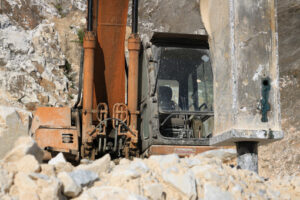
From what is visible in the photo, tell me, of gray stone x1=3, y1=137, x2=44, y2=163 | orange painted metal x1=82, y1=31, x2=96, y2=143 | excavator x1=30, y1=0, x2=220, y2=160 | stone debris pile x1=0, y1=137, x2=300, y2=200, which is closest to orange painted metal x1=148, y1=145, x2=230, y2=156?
excavator x1=30, y1=0, x2=220, y2=160

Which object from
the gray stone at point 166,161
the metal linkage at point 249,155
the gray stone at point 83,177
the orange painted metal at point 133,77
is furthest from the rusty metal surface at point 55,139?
the gray stone at point 83,177

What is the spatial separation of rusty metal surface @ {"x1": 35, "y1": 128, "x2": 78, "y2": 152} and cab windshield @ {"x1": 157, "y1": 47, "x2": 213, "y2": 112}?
1187mm

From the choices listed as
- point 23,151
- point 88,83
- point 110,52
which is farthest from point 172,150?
point 23,151

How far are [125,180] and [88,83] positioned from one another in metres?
3.22

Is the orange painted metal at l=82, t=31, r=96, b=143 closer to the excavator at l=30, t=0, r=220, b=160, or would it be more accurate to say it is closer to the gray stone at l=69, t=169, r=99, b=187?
the excavator at l=30, t=0, r=220, b=160

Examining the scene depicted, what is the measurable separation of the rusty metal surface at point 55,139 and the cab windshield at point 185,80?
119 centimetres

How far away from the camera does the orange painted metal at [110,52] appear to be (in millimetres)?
6363

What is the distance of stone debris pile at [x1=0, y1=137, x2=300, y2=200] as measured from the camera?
2588 millimetres

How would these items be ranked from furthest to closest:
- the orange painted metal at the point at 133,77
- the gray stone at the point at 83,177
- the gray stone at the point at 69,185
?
1. the orange painted metal at the point at 133,77
2. the gray stone at the point at 83,177
3. the gray stone at the point at 69,185

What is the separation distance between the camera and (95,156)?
19.6ft

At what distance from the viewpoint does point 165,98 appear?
5.80 metres

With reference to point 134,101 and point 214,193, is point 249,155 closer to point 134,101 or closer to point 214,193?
point 214,193

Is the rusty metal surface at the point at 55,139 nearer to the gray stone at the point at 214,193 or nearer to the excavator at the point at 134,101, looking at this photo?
the excavator at the point at 134,101

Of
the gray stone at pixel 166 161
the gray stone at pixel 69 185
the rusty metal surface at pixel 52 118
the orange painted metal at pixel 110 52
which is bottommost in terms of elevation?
the gray stone at pixel 69 185
